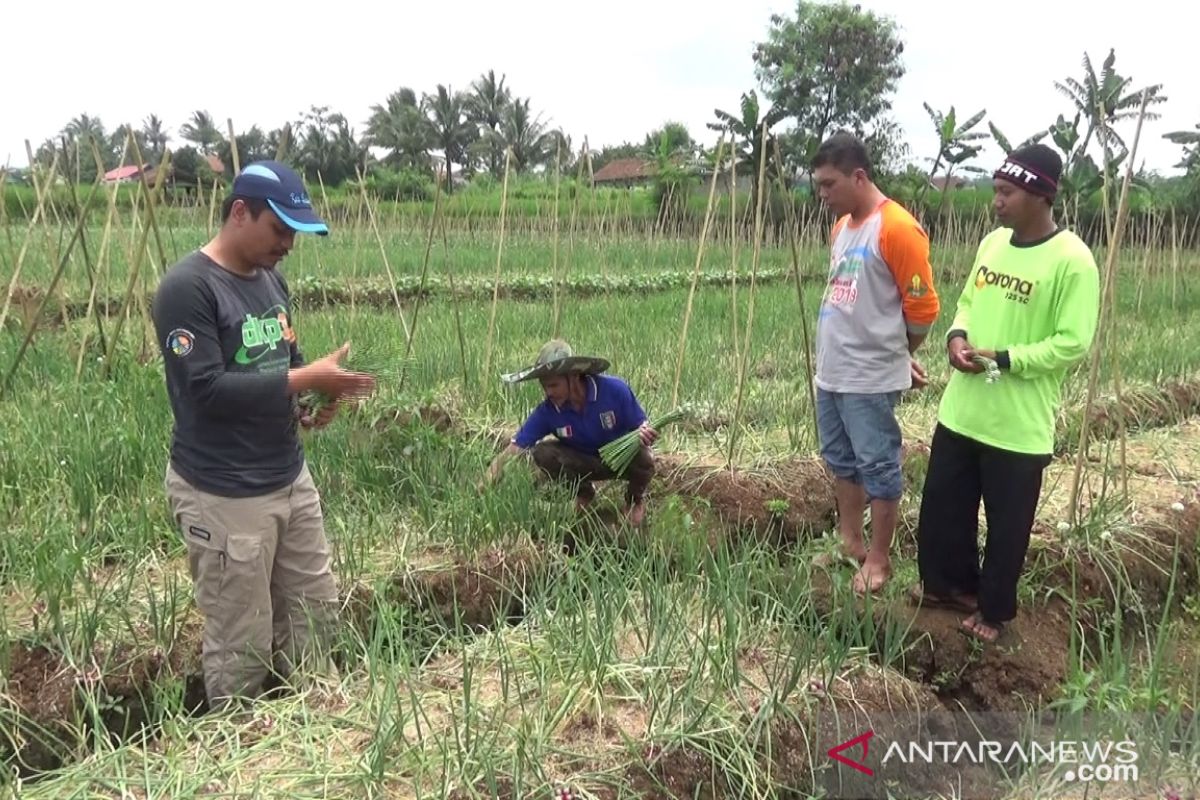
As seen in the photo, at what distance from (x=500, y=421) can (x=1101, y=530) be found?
267 centimetres

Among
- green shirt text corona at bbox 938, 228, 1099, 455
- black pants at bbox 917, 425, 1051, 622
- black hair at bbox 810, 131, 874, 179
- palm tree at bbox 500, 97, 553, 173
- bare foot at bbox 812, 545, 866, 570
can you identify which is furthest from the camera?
palm tree at bbox 500, 97, 553, 173

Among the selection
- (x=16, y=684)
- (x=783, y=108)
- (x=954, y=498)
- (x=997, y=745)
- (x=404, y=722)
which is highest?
(x=783, y=108)

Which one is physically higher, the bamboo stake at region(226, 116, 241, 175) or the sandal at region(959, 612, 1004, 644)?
the bamboo stake at region(226, 116, 241, 175)

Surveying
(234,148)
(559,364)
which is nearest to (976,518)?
(559,364)

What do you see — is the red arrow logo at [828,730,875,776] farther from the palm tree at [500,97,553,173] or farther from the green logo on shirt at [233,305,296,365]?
the palm tree at [500,97,553,173]

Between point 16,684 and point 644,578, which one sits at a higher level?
point 644,578

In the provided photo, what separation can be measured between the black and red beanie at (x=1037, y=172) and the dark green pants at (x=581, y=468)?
163cm

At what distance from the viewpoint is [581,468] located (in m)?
3.38

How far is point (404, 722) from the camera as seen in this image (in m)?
1.85

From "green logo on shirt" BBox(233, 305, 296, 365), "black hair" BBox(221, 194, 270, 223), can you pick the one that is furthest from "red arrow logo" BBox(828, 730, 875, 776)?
"black hair" BBox(221, 194, 270, 223)

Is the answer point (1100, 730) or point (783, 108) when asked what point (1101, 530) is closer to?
point (1100, 730)

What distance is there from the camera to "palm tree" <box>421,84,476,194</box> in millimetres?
34875

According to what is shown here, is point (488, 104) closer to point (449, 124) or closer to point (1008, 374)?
point (449, 124)

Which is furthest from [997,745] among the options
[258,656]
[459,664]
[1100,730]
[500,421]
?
[500,421]
